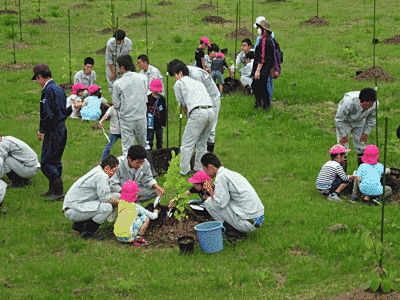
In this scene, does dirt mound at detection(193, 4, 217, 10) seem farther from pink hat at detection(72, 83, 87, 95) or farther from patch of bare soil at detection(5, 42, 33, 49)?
pink hat at detection(72, 83, 87, 95)

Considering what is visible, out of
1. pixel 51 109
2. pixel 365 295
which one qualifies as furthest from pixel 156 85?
pixel 365 295

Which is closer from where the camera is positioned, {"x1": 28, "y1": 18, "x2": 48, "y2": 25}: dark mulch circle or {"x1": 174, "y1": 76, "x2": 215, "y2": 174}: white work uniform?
{"x1": 174, "y1": 76, "x2": 215, "y2": 174}: white work uniform

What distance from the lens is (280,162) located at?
12391 millimetres

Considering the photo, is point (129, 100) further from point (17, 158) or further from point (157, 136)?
point (17, 158)

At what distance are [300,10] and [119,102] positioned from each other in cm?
1916

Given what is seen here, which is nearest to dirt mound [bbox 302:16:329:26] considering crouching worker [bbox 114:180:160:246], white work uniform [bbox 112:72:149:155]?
Result: white work uniform [bbox 112:72:149:155]

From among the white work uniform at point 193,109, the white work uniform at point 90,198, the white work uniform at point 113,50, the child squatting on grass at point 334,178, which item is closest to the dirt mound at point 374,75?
the white work uniform at point 113,50

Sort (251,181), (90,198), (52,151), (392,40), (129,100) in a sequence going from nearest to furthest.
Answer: (90,198), (52,151), (129,100), (251,181), (392,40)

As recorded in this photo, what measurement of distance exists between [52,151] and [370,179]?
523cm

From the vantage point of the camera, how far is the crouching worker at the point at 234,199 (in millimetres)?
8450

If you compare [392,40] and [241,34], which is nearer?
[392,40]

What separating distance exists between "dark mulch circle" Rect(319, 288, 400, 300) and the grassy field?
0.22 metres

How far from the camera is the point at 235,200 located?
28.2 feet

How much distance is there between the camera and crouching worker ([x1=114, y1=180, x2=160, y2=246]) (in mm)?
8508
